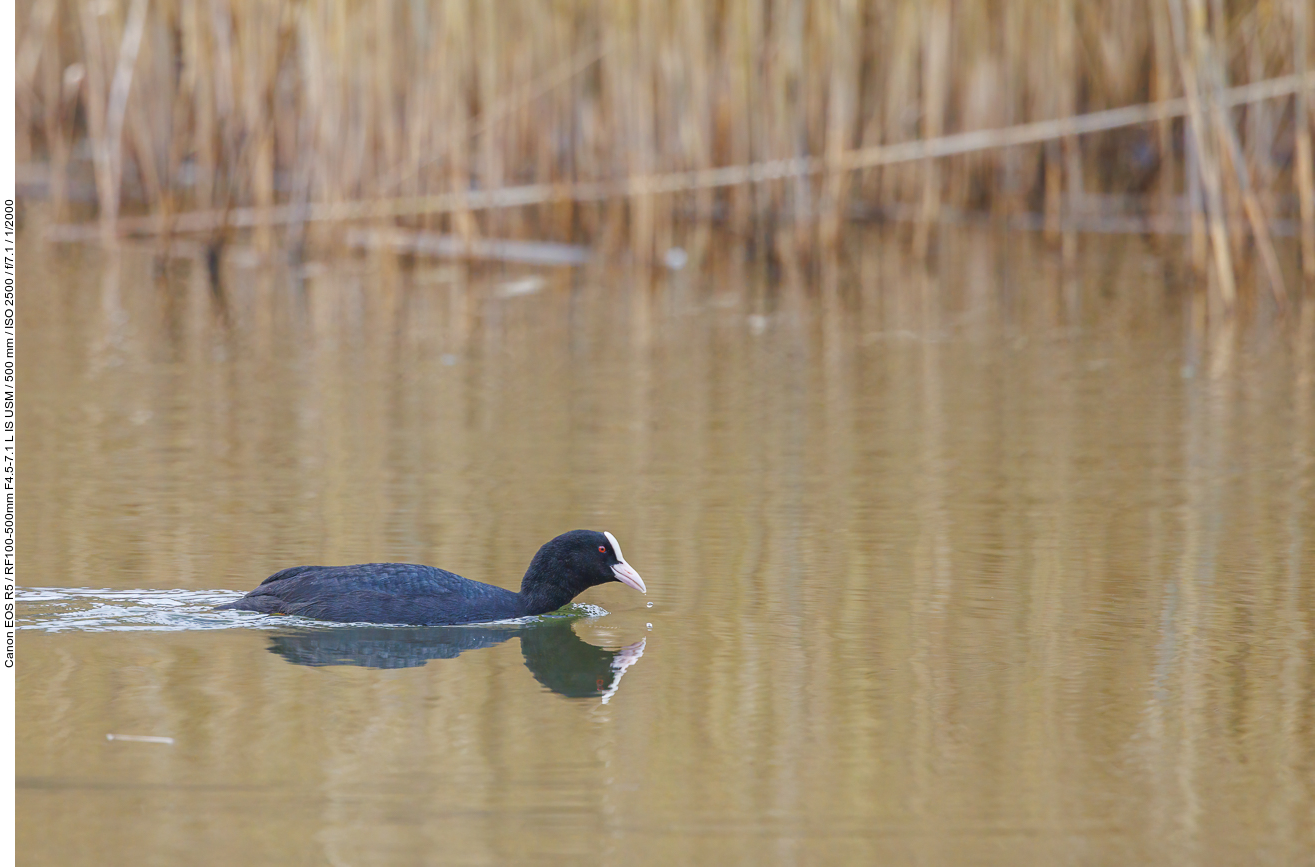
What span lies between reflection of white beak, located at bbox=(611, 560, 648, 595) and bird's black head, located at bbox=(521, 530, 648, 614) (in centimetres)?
2

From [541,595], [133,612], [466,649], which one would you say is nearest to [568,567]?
[541,595]

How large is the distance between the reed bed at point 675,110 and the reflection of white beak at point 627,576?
5.05 metres

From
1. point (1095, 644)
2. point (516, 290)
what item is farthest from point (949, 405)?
point (516, 290)

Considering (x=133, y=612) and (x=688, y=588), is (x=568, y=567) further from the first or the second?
(x=133, y=612)

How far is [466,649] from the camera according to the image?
3.93 meters

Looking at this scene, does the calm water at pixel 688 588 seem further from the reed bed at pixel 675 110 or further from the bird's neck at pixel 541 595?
the reed bed at pixel 675 110

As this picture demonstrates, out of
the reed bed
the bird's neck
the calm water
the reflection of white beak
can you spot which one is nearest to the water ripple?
the calm water

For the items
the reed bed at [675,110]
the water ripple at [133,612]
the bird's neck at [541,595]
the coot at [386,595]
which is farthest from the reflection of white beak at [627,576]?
the reed bed at [675,110]

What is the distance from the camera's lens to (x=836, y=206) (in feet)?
34.1

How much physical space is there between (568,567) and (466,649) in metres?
→ 0.40

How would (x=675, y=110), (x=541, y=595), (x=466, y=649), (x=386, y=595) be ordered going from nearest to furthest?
→ (x=466, y=649)
(x=386, y=595)
(x=541, y=595)
(x=675, y=110)

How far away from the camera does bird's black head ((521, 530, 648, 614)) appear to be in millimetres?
4207

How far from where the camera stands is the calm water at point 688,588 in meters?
2.84

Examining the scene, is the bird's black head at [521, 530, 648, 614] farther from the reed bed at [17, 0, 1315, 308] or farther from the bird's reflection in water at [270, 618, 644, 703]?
the reed bed at [17, 0, 1315, 308]
